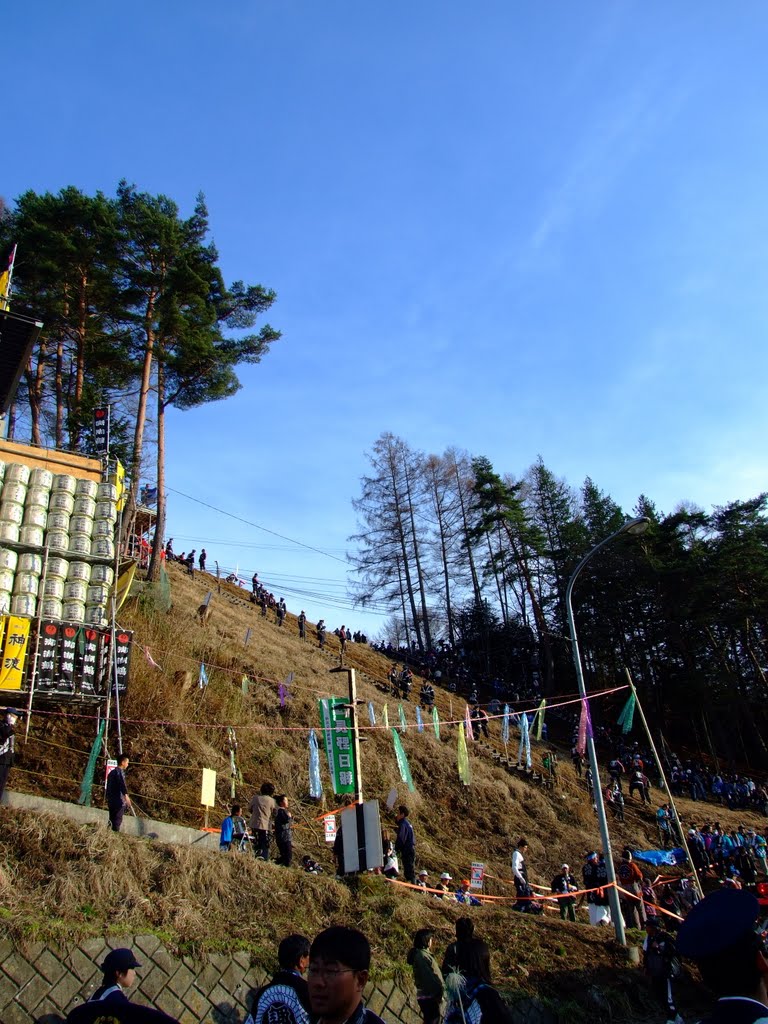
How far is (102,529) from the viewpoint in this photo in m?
19.6

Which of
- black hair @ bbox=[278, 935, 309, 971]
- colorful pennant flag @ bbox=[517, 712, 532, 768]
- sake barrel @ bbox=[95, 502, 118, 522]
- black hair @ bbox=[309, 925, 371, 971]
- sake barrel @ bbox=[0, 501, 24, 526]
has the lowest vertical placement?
black hair @ bbox=[278, 935, 309, 971]

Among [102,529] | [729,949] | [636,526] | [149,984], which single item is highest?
[102,529]

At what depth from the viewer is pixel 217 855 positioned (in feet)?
37.6

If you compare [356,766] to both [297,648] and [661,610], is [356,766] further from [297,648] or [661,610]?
[661,610]

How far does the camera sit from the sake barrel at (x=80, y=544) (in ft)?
62.0

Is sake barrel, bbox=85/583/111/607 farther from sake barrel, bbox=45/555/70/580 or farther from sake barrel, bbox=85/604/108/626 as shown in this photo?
sake barrel, bbox=45/555/70/580

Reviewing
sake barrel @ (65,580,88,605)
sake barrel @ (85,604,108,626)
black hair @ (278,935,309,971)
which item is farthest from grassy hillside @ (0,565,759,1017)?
black hair @ (278,935,309,971)

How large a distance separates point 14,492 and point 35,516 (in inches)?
31.7

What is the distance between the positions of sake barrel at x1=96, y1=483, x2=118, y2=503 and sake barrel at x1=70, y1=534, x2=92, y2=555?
50.7 inches

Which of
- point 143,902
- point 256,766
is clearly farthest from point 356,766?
point 256,766

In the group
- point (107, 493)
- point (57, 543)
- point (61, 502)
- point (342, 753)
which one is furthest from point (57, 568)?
point (342, 753)

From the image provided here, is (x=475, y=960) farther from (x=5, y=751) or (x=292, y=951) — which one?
(x=5, y=751)

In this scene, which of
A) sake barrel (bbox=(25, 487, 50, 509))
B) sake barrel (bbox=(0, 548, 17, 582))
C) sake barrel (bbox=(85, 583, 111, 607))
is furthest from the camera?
sake barrel (bbox=(25, 487, 50, 509))

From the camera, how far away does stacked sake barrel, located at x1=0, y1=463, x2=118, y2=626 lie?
17.7m
